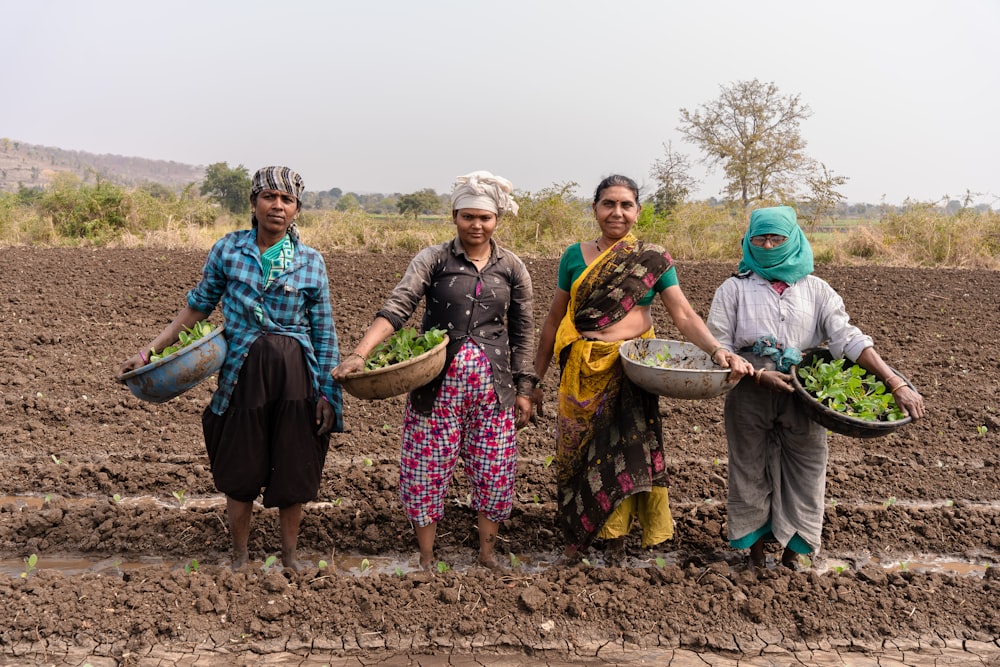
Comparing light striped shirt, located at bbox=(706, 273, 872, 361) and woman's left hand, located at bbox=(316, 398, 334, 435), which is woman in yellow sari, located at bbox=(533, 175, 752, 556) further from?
woman's left hand, located at bbox=(316, 398, 334, 435)

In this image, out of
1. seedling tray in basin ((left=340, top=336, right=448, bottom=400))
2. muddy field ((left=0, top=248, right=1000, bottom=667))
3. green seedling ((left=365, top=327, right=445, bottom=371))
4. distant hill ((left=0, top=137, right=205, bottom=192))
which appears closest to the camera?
seedling tray in basin ((left=340, top=336, right=448, bottom=400))

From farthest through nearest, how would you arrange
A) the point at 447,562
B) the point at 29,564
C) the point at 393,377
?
the point at 447,562, the point at 29,564, the point at 393,377

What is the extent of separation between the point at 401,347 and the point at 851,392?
74.0 inches

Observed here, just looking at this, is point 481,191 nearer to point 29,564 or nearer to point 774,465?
point 774,465

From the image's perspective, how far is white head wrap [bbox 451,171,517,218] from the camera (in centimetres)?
299

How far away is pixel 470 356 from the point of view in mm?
3123

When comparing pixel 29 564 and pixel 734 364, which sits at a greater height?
pixel 734 364

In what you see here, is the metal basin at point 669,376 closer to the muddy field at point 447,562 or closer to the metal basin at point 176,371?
the muddy field at point 447,562

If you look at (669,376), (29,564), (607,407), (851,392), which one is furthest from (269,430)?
(851,392)

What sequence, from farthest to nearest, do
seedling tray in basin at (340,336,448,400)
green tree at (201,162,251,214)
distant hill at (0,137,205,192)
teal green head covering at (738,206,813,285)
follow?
distant hill at (0,137,205,192), green tree at (201,162,251,214), teal green head covering at (738,206,813,285), seedling tray in basin at (340,336,448,400)

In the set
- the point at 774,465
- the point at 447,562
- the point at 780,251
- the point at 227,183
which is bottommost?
the point at 447,562

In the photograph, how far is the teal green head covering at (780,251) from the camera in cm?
313

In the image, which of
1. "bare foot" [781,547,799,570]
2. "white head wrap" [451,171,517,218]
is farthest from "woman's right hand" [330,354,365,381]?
"bare foot" [781,547,799,570]

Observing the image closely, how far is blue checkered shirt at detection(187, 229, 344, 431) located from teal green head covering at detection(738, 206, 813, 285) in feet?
6.07
